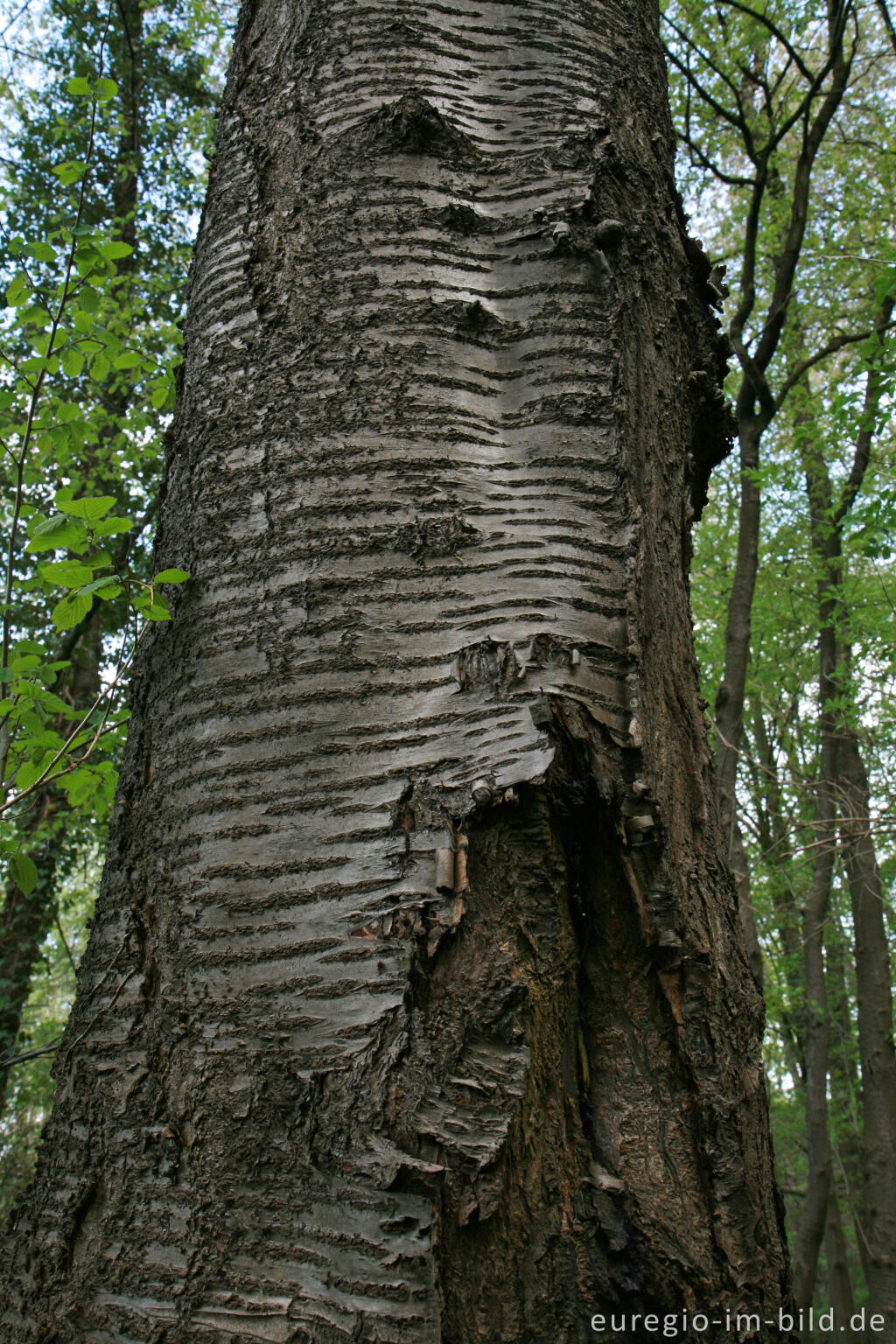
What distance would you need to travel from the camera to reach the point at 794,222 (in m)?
6.57

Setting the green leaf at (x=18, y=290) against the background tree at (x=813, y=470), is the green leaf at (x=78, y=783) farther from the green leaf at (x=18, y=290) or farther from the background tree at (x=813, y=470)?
the background tree at (x=813, y=470)

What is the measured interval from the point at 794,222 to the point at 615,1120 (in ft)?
24.0

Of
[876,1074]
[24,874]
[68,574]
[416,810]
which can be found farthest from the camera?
[876,1074]

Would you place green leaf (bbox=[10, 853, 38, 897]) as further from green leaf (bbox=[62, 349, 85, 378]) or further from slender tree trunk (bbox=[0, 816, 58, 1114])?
slender tree trunk (bbox=[0, 816, 58, 1114])

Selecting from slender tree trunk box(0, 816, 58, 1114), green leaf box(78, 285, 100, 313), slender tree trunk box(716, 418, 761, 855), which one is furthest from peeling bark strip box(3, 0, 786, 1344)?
slender tree trunk box(0, 816, 58, 1114)

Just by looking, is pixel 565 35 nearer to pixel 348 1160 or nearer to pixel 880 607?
pixel 348 1160

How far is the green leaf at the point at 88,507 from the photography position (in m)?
1.41

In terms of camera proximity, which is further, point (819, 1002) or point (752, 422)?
point (819, 1002)

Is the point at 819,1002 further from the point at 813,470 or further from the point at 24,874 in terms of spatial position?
the point at 24,874

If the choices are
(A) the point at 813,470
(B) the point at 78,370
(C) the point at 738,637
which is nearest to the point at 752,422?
(C) the point at 738,637

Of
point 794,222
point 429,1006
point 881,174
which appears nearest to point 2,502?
point 794,222

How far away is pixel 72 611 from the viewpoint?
1.46m

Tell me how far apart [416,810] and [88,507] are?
2.64ft

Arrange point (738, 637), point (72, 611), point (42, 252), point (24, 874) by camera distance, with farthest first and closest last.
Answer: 1. point (738, 637)
2. point (42, 252)
3. point (24, 874)
4. point (72, 611)
